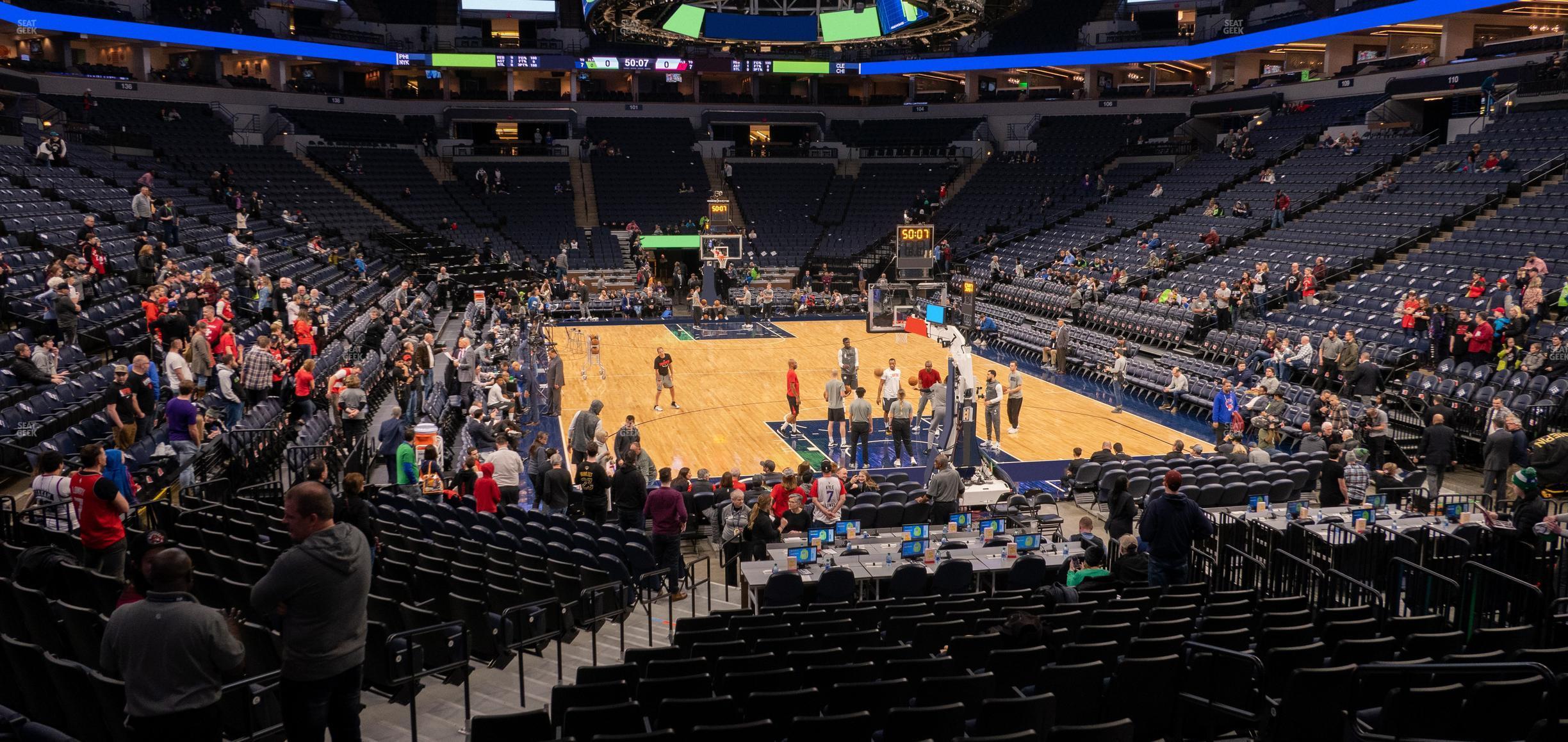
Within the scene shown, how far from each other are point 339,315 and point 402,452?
1091 centimetres

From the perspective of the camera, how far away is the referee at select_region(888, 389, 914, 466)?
55.1 ft

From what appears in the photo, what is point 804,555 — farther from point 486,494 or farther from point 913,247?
point 913,247

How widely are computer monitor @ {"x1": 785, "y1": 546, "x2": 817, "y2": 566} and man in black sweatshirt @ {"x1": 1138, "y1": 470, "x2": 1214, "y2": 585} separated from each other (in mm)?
3034

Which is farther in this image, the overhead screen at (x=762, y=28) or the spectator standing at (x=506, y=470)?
the overhead screen at (x=762, y=28)

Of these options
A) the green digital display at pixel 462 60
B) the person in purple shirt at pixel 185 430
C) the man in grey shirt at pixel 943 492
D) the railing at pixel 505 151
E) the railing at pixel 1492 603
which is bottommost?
the man in grey shirt at pixel 943 492

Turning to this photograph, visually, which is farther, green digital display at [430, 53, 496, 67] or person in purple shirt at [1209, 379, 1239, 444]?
green digital display at [430, 53, 496, 67]

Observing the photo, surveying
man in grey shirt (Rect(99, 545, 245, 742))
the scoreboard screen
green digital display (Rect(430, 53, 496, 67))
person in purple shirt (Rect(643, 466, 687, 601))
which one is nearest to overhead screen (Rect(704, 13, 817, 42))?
person in purple shirt (Rect(643, 466, 687, 601))

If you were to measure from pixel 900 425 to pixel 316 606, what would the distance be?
13.2m

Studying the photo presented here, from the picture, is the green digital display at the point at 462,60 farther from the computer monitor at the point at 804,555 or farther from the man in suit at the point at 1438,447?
the computer monitor at the point at 804,555

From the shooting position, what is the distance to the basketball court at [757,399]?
18.3 meters

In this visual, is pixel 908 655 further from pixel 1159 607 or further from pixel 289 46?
pixel 289 46

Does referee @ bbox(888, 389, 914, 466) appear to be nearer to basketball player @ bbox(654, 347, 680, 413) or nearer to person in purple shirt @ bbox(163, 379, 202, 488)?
basketball player @ bbox(654, 347, 680, 413)

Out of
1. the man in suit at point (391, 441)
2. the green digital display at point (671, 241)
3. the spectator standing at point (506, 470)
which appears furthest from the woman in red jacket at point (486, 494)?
the green digital display at point (671, 241)

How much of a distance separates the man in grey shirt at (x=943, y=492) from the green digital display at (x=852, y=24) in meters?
8.60
